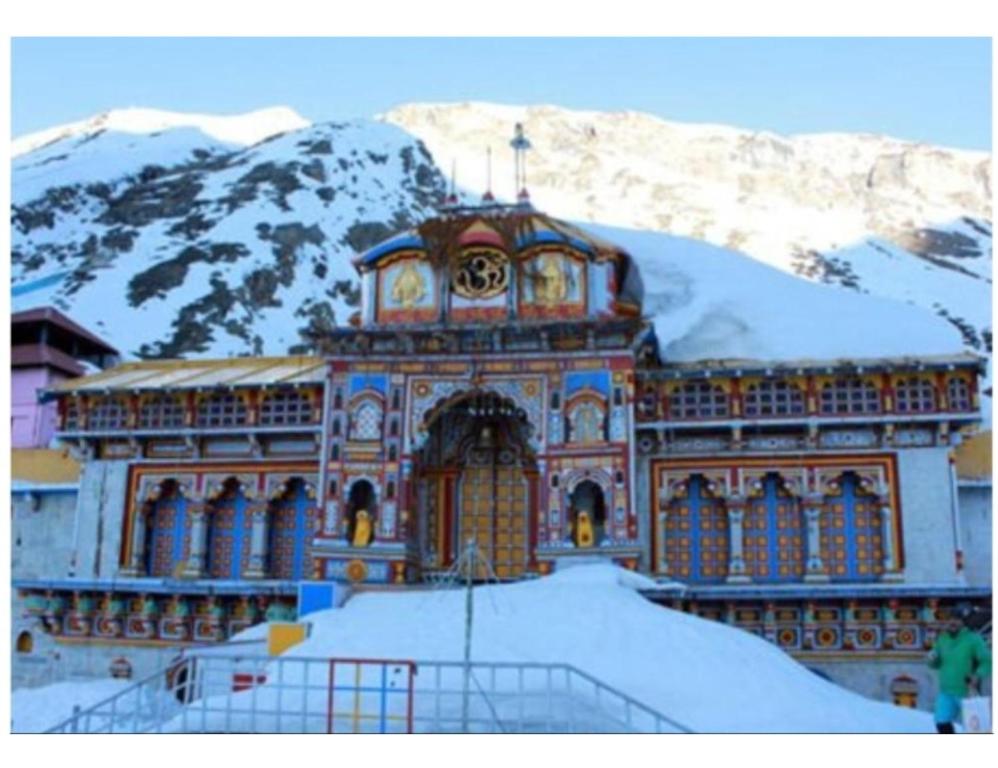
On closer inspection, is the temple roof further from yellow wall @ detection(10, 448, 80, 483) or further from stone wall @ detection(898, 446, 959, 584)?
yellow wall @ detection(10, 448, 80, 483)

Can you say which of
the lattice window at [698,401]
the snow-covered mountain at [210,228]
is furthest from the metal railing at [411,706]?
the snow-covered mountain at [210,228]

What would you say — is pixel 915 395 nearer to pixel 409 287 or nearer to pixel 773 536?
pixel 773 536

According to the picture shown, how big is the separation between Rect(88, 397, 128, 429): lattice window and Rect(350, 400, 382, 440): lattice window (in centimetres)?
610

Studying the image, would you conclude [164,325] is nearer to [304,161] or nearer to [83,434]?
[304,161]

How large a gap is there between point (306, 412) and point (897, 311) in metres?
33.4

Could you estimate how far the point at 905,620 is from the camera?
850 inches

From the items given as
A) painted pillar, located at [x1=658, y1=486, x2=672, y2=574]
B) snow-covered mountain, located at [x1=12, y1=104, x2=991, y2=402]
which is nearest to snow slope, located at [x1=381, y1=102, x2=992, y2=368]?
snow-covered mountain, located at [x1=12, y1=104, x2=991, y2=402]

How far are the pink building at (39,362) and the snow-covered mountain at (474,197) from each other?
35.4 feet

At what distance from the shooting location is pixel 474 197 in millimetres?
85125

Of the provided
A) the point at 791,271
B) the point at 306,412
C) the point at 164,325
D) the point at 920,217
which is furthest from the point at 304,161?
the point at 306,412

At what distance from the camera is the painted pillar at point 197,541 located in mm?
24859

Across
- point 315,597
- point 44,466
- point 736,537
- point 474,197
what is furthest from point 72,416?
point 474,197

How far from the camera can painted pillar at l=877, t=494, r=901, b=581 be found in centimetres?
2212

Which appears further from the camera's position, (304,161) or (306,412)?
(304,161)
